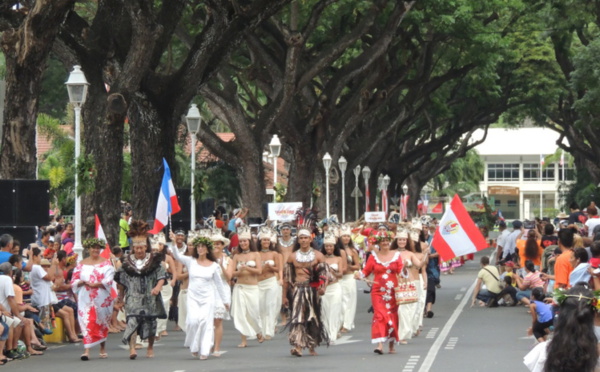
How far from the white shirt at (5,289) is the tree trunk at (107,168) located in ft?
23.1

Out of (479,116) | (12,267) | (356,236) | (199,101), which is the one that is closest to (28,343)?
(12,267)

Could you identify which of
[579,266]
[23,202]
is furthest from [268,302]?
[579,266]

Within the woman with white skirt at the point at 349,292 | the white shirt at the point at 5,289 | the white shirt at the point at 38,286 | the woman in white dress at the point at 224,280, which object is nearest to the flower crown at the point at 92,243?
the white shirt at the point at 5,289

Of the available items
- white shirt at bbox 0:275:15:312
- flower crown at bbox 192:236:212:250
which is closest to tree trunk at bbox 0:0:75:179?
white shirt at bbox 0:275:15:312

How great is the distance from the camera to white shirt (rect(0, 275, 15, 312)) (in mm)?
17109

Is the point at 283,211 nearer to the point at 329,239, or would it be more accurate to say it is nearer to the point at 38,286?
the point at 329,239

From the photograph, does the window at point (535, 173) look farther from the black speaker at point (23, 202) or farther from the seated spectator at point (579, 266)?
the seated spectator at point (579, 266)

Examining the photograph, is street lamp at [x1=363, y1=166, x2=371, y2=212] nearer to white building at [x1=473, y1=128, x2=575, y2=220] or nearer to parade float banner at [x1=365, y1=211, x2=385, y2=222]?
parade float banner at [x1=365, y1=211, x2=385, y2=222]

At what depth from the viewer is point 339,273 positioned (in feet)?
63.2

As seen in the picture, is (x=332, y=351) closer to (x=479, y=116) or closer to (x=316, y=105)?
(x=316, y=105)

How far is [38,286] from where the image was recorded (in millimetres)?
19406

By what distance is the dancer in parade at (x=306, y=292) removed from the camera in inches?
701

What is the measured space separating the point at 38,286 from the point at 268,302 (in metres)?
3.15

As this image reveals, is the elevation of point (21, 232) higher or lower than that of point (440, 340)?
higher
